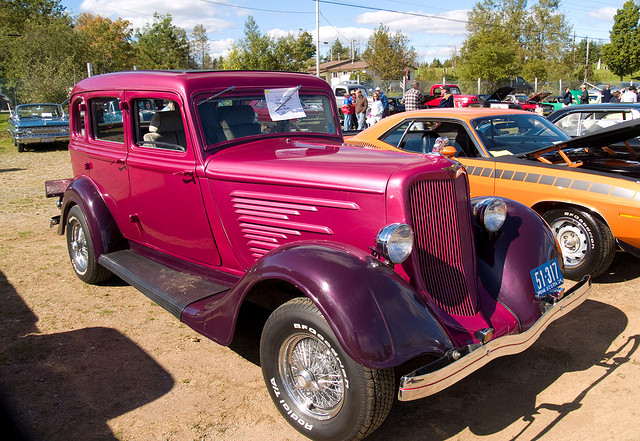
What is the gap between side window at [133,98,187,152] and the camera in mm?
3780

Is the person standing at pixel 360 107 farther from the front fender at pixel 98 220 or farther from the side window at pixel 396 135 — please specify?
the front fender at pixel 98 220

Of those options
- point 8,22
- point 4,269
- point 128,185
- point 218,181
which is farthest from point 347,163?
point 8,22

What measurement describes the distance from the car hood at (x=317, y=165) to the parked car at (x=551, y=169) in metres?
1.34

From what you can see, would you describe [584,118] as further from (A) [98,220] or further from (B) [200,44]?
(B) [200,44]

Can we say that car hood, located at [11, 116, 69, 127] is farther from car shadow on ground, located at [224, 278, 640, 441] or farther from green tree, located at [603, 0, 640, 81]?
green tree, located at [603, 0, 640, 81]


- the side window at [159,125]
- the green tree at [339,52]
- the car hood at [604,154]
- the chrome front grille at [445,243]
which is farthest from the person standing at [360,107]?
the green tree at [339,52]

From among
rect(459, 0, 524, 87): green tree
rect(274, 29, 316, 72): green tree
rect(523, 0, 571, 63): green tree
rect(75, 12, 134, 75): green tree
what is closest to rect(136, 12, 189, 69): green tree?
rect(75, 12, 134, 75): green tree

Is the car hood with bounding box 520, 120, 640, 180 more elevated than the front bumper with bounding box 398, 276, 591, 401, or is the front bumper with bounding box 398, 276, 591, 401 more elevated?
the car hood with bounding box 520, 120, 640, 180

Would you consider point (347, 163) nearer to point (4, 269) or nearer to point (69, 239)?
point (69, 239)

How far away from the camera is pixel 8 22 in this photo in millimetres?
41344

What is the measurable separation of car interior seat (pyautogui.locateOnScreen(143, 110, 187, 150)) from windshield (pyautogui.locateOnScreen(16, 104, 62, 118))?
14.2 m

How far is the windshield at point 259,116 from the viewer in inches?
143

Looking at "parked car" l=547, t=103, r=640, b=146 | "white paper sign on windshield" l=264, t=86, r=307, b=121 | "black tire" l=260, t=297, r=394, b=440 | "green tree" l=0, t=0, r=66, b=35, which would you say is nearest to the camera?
"black tire" l=260, t=297, r=394, b=440

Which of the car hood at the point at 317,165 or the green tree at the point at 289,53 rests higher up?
the green tree at the point at 289,53
